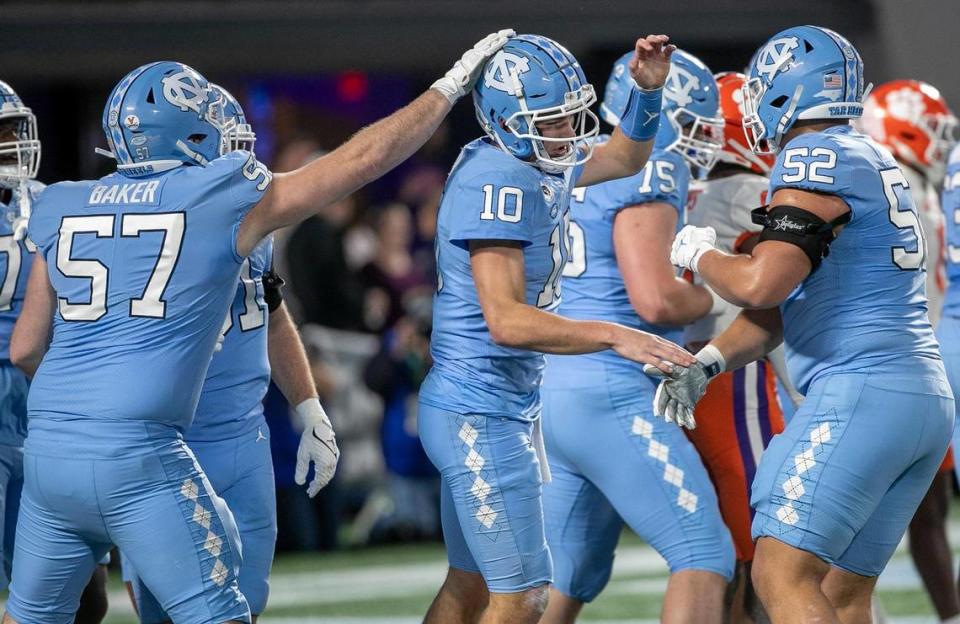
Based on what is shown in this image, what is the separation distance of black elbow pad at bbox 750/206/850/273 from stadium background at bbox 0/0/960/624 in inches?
180

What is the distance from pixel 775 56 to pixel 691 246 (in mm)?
554

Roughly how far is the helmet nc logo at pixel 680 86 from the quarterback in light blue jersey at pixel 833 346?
Answer: 90 cm

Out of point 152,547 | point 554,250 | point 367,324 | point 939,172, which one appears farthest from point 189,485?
point 367,324

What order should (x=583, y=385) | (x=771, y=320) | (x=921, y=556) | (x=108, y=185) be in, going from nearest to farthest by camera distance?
(x=108, y=185)
(x=771, y=320)
(x=583, y=385)
(x=921, y=556)

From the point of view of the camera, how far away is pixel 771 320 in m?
4.06

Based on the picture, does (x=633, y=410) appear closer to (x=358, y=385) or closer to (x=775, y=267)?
(x=775, y=267)

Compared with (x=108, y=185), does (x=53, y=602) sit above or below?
below

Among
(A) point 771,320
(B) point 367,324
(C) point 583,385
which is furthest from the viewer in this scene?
(B) point 367,324

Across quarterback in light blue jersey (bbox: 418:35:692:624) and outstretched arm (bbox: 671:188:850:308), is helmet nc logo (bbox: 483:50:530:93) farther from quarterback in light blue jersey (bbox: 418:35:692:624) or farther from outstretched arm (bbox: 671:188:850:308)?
outstretched arm (bbox: 671:188:850:308)

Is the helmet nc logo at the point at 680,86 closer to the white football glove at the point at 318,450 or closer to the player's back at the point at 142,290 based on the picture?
the white football glove at the point at 318,450

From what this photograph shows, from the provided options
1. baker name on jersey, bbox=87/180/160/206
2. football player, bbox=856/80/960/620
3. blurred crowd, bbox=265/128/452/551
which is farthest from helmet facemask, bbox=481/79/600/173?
blurred crowd, bbox=265/128/452/551

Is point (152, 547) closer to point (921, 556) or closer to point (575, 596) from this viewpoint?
point (575, 596)

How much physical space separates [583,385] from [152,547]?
1.57m

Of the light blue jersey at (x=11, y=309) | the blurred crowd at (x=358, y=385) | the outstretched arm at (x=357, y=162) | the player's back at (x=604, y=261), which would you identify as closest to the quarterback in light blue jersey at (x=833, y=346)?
the player's back at (x=604, y=261)
